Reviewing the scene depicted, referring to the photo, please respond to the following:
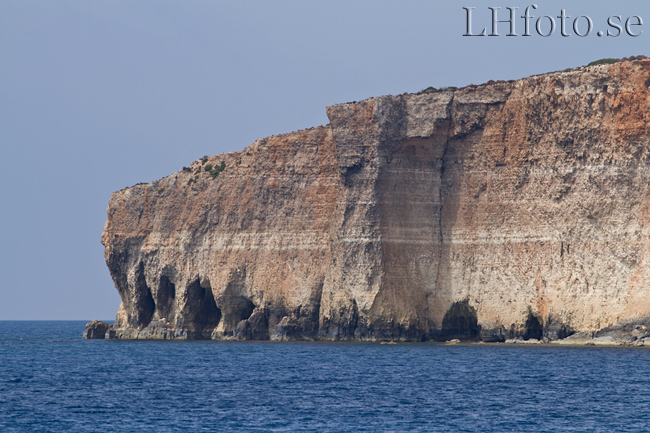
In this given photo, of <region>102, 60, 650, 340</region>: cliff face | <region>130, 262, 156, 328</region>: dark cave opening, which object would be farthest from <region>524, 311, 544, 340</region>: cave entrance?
<region>130, 262, 156, 328</region>: dark cave opening

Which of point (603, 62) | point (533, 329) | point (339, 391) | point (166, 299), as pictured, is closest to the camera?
point (339, 391)

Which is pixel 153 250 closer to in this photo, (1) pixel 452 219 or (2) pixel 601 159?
(1) pixel 452 219

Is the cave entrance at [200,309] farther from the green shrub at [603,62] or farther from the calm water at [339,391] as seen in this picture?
the green shrub at [603,62]

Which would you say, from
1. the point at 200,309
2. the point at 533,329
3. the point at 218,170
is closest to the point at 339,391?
the point at 533,329

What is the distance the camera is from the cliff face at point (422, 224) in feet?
154

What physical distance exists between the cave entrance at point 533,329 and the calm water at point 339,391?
2.22m

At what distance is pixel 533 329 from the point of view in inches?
1941

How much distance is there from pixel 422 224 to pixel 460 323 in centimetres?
588

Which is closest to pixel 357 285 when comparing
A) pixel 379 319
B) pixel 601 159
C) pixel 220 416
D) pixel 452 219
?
pixel 379 319

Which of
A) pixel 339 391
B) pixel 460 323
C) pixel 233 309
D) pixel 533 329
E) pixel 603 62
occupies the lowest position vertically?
pixel 339 391

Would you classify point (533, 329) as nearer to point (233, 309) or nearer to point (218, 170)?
point (233, 309)

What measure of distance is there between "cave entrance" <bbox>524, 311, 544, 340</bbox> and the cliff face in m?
0.08

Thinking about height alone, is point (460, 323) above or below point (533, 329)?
above

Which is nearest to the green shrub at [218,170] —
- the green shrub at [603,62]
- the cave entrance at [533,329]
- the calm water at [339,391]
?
the calm water at [339,391]
